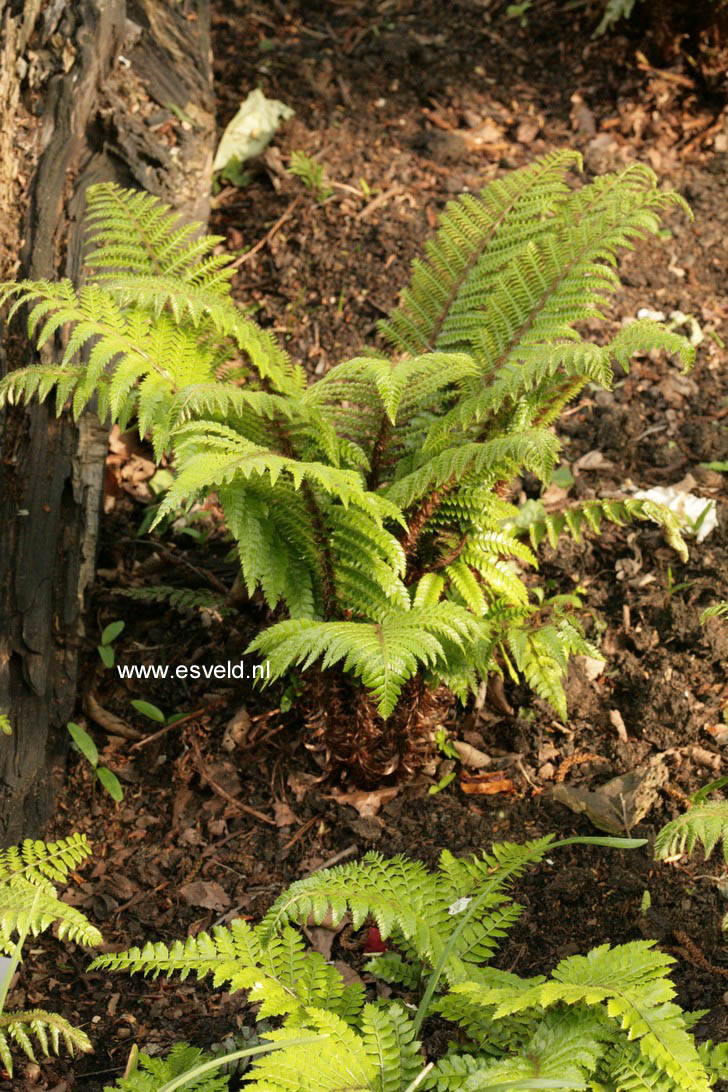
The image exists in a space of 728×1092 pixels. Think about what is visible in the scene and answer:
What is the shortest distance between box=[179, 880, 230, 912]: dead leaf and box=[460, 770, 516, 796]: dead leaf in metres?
0.77

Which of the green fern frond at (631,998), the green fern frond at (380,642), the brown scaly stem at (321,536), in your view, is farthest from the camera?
the brown scaly stem at (321,536)

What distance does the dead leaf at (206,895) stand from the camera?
9.12ft

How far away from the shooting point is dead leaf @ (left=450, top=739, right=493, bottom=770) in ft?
10.0

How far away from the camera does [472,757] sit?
10.0 feet

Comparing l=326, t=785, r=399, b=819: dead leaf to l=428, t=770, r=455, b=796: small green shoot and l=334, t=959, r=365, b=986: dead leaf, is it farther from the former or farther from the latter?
l=334, t=959, r=365, b=986: dead leaf

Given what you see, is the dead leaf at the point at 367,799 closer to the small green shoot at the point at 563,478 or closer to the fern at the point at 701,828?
the fern at the point at 701,828

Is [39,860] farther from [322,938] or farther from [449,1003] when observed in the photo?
[449,1003]

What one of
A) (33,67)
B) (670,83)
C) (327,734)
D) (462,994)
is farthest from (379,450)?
(670,83)

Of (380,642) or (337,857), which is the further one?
(337,857)

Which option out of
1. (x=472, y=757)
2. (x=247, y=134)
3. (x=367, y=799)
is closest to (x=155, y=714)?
(x=367, y=799)

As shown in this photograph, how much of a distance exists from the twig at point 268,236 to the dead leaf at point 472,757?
8.33 feet

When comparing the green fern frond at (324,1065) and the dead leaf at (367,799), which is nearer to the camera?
the green fern frond at (324,1065)

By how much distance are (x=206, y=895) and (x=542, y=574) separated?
5.02 feet

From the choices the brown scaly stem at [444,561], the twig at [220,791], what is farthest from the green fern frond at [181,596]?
the brown scaly stem at [444,561]
